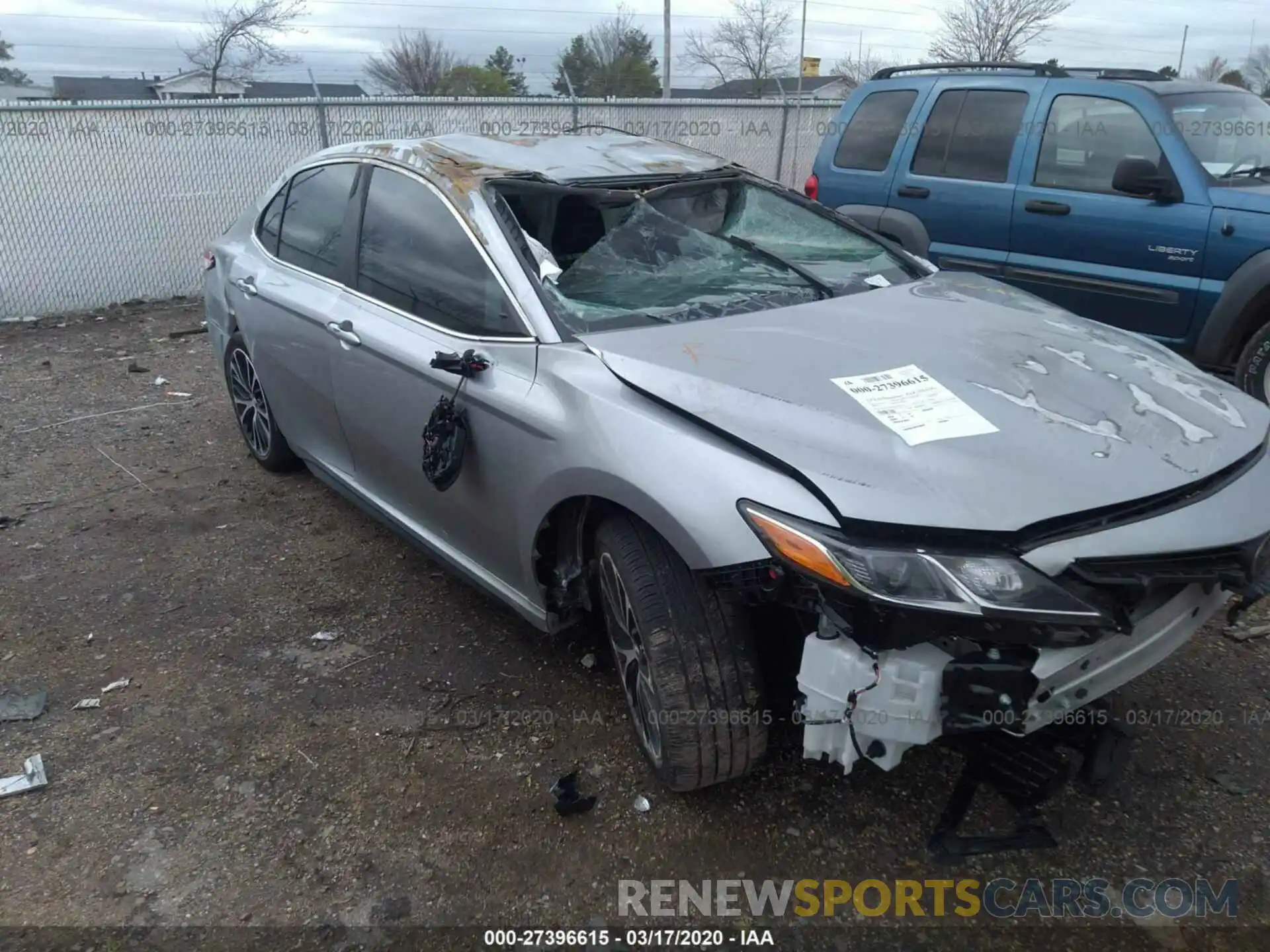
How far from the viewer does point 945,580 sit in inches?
79.8

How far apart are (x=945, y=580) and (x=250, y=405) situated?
13.0ft

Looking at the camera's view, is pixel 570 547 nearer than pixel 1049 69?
Yes

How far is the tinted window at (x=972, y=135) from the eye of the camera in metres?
5.93

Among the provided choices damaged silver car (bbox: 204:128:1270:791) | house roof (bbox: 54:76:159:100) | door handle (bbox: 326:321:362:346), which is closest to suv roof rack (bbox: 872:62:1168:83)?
damaged silver car (bbox: 204:128:1270:791)

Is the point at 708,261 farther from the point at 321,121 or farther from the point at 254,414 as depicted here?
the point at 321,121

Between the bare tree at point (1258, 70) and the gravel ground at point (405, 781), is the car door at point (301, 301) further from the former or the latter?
the bare tree at point (1258, 70)

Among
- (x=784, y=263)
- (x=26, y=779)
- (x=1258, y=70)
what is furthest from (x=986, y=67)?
(x=1258, y=70)

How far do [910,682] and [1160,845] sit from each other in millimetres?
1093

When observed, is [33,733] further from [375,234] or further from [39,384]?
[39,384]

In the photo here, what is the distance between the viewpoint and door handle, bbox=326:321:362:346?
11.5 feet

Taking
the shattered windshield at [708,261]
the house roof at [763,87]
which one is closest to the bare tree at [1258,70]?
the house roof at [763,87]

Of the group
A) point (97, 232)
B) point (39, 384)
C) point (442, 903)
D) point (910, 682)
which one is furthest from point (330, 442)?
point (97, 232)

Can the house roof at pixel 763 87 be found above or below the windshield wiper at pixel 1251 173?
above

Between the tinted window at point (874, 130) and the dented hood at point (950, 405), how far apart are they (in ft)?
12.5
